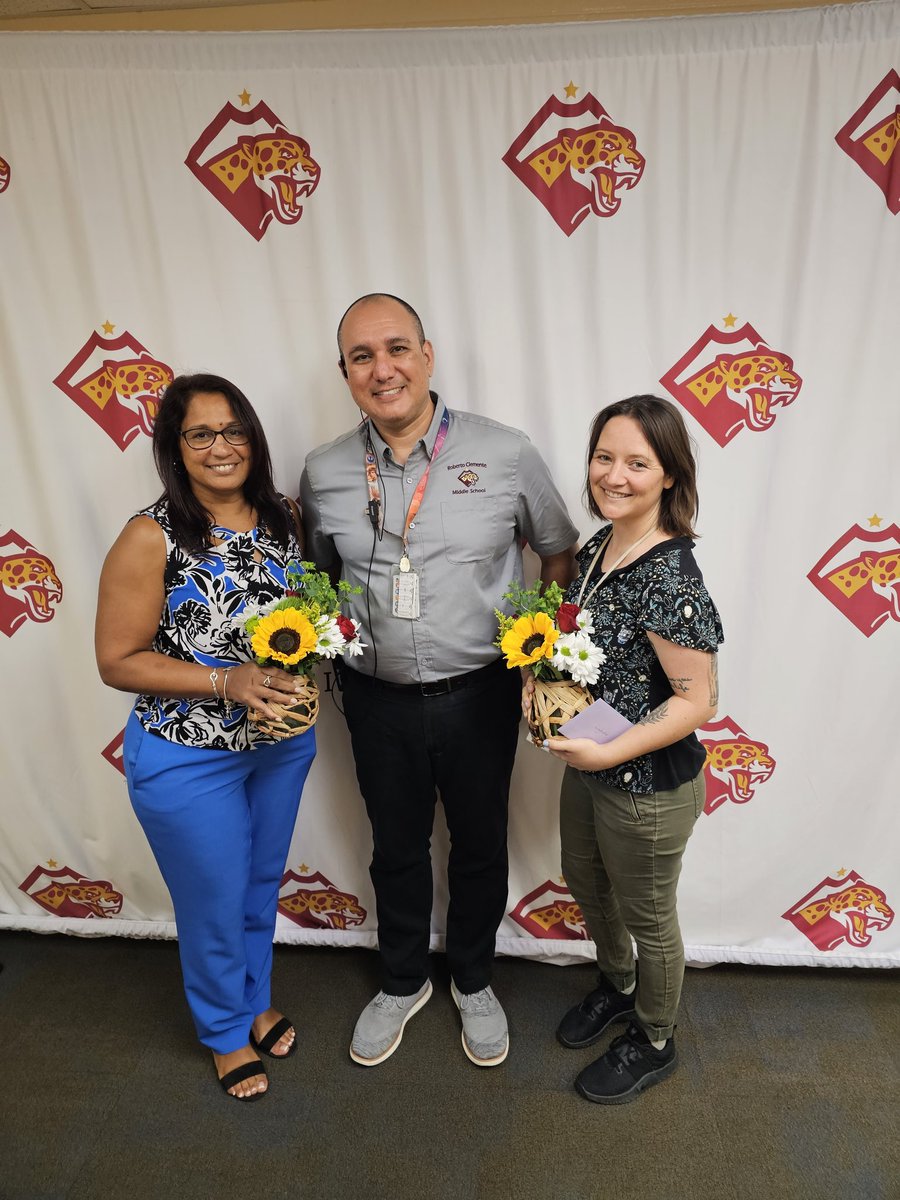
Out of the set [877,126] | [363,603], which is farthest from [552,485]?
[877,126]

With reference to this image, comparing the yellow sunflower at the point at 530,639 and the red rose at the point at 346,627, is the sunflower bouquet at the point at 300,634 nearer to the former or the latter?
the red rose at the point at 346,627

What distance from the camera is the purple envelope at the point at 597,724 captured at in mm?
1682

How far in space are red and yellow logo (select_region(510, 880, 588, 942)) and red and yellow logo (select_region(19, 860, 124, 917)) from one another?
4.77 ft

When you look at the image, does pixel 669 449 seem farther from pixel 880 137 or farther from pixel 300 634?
pixel 880 137

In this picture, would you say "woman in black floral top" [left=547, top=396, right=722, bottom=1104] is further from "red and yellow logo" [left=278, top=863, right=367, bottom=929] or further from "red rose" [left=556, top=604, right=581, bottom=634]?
"red and yellow logo" [left=278, top=863, right=367, bottom=929]

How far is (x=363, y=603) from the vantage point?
198cm

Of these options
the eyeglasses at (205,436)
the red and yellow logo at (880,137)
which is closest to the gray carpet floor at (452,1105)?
the eyeglasses at (205,436)

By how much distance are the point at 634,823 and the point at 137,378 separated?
1.85m

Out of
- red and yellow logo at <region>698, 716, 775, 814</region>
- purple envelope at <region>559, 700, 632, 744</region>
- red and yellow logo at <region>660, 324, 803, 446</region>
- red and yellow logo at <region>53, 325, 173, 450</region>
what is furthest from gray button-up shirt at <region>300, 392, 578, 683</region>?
red and yellow logo at <region>698, 716, 775, 814</region>

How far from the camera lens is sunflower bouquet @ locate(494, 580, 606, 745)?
1.65m

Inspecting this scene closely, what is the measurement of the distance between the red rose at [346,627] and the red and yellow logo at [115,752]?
3.95 feet

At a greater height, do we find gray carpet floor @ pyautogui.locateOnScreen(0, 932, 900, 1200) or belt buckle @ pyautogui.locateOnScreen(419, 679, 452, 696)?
belt buckle @ pyautogui.locateOnScreen(419, 679, 452, 696)

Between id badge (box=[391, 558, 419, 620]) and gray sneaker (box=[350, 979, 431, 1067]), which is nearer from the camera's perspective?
id badge (box=[391, 558, 419, 620])

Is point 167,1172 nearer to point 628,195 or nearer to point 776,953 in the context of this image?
point 776,953
